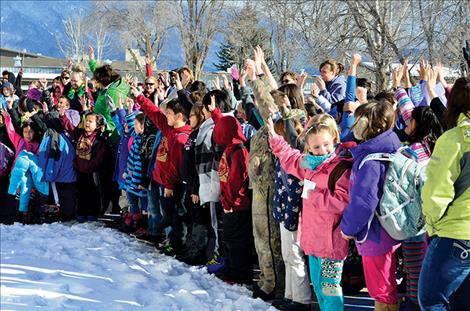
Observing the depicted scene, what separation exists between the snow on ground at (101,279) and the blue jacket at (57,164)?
4.45 ft

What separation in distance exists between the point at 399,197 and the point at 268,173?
64.5 inches

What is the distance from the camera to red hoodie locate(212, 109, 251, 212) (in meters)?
6.12

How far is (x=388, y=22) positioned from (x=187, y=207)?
8990mm

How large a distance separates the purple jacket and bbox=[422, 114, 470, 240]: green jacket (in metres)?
0.56

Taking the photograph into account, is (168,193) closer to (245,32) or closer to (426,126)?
(426,126)

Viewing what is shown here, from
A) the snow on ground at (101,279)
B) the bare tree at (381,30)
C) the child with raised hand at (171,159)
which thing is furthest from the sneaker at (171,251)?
the bare tree at (381,30)

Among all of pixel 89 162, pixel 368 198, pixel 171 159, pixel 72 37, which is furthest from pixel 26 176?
pixel 72 37

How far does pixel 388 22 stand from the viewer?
14539 millimetres

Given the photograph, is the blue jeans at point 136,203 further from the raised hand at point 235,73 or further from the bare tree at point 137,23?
the bare tree at point 137,23

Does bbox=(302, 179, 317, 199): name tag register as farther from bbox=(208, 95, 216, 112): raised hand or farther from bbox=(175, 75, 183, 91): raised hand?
bbox=(175, 75, 183, 91): raised hand

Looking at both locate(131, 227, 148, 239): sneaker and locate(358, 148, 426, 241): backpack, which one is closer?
locate(358, 148, 426, 241): backpack

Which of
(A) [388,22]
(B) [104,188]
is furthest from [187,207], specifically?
(A) [388,22]

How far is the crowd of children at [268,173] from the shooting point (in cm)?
382

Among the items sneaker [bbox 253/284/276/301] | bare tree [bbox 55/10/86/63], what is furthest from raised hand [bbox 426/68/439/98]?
bare tree [bbox 55/10/86/63]
